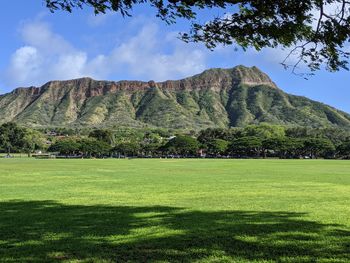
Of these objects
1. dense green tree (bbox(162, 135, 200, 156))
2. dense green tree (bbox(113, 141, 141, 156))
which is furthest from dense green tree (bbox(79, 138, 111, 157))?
dense green tree (bbox(162, 135, 200, 156))

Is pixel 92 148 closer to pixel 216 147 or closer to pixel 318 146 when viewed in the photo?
pixel 216 147

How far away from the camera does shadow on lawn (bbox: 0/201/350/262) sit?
9.00 metres

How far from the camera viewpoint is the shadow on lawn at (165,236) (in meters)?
9.00

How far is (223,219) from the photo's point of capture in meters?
13.5

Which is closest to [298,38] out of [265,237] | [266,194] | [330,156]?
[265,237]

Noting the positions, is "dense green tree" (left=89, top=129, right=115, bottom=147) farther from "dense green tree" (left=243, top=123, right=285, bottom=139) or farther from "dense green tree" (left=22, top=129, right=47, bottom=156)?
"dense green tree" (left=243, top=123, right=285, bottom=139)

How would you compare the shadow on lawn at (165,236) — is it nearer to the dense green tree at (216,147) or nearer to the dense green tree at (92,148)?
the dense green tree at (92,148)

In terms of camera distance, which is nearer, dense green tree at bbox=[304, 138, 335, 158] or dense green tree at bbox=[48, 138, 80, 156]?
dense green tree at bbox=[304, 138, 335, 158]

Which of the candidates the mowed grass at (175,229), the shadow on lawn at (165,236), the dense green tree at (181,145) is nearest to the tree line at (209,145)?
the dense green tree at (181,145)

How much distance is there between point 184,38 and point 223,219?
18.8ft

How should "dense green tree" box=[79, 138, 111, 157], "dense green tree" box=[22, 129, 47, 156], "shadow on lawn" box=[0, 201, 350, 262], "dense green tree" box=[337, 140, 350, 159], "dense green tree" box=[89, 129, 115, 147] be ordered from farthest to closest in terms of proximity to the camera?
"dense green tree" box=[89, 129, 115, 147] < "dense green tree" box=[22, 129, 47, 156] < "dense green tree" box=[79, 138, 111, 157] < "dense green tree" box=[337, 140, 350, 159] < "shadow on lawn" box=[0, 201, 350, 262]

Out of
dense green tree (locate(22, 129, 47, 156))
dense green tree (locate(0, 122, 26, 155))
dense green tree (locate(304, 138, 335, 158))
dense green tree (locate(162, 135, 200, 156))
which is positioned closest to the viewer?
dense green tree (locate(304, 138, 335, 158))

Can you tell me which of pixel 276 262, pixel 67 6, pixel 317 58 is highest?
pixel 67 6

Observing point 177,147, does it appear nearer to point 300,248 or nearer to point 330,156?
point 330,156
